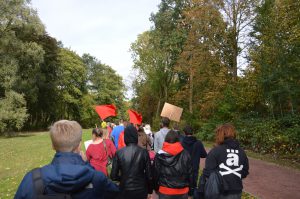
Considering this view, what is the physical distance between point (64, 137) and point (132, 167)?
272cm

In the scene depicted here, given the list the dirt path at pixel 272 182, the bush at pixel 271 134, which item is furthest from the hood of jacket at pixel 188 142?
the bush at pixel 271 134

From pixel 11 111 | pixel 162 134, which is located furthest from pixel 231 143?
pixel 11 111

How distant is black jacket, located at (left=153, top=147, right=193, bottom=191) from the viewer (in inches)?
215

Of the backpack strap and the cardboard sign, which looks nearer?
the backpack strap

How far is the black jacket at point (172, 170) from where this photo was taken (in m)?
5.46

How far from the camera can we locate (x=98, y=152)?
7.41 meters

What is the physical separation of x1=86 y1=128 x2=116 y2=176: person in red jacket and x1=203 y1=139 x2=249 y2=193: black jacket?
2895 millimetres

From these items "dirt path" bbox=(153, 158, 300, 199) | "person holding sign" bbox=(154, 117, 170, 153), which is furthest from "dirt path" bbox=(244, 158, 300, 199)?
"person holding sign" bbox=(154, 117, 170, 153)

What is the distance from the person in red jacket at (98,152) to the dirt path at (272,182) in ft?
8.31

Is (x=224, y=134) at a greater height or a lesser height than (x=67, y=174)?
greater

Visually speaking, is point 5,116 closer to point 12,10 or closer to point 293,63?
point 12,10

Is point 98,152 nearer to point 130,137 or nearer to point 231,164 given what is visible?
point 130,137

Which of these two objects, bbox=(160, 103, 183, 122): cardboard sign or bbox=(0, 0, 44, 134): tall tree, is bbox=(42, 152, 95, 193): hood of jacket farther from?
bbox=(0, 0, 44, 134): tall tree

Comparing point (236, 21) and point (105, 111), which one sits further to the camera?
point (236, 21)
